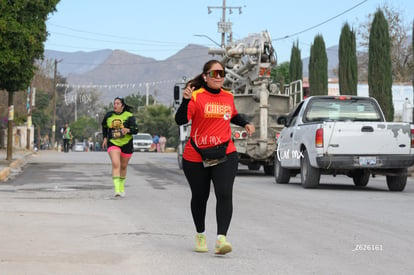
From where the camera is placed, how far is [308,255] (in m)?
8.12

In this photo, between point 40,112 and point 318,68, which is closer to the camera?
point 318,68

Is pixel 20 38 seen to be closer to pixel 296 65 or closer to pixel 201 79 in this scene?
pixel 201 79

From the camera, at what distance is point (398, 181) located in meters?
18.1

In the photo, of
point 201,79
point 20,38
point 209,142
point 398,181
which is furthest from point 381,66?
point 209,142

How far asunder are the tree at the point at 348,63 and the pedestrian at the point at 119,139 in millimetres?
28059

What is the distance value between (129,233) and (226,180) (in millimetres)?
1948

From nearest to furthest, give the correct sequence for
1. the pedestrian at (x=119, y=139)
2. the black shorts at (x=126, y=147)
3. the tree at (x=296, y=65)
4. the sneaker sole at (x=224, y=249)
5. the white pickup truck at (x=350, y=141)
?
the sneaker sole at (x=224, y=249) → the pedestrian at (x=119, y=139) → the black shorts at (x=126, y=147) → the white pickup truck at (x=350, y=141) → the tree at (x=296, y=65)

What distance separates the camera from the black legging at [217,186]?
812 cm

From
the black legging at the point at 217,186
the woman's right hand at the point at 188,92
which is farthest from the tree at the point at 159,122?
the woman's right hand at the point at 188,92

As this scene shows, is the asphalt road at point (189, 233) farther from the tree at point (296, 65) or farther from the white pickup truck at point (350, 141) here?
the tree at point (296, 65)

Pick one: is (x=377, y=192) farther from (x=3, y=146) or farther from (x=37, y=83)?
(x=37, y=83)

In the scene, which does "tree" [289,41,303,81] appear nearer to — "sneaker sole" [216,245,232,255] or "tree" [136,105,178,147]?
"tree" [136,105,178,147]

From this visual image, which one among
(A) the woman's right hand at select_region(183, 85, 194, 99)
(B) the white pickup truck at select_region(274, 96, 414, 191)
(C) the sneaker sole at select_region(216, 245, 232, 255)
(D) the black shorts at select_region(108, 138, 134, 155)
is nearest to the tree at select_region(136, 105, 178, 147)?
(B) the white pickup truck at select_region(274, 96, 414, 191)

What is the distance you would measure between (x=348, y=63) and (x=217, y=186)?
35.0m
